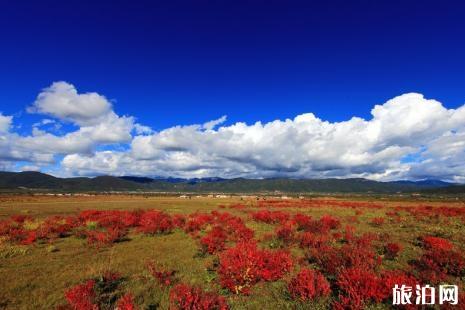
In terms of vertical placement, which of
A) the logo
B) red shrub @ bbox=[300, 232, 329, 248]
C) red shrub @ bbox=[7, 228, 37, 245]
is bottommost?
red shrub @ bbox=[7, 228, 37, 245]

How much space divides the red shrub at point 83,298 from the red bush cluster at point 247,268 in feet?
12.9

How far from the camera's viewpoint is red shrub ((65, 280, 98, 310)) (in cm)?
720

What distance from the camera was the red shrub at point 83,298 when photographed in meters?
7.20

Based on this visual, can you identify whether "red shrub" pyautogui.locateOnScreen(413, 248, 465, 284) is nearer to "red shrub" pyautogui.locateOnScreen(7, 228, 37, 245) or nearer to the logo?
the logo

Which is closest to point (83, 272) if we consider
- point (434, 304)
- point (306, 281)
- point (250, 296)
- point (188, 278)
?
point (188, 278)

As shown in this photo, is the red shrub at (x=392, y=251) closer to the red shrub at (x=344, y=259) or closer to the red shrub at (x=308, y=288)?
the red shrub at (x=344, y=259)

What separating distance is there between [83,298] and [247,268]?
5.08 m

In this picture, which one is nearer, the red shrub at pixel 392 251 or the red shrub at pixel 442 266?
the red shrub at pixel 442 266

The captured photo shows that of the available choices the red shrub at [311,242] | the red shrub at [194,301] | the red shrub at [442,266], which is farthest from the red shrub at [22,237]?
the red shrub at [442,266]

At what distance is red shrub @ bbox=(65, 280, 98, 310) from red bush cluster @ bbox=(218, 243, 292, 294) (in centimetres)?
394

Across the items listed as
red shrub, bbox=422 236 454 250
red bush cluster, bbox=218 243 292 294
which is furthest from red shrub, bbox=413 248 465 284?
red bush cluster, bbox=218 243 292 294

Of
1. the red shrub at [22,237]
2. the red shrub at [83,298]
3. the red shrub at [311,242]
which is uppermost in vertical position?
the red shrub at [83,298]

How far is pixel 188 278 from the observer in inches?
421

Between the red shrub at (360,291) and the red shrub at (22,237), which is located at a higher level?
the red shrub at (360,291)
